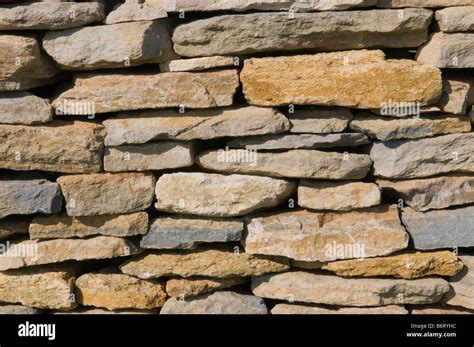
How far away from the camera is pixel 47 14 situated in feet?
11.9

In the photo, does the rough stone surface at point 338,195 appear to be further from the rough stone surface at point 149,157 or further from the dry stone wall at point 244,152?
the rough stone surface at point 149,157

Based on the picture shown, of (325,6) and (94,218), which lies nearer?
(325,6)

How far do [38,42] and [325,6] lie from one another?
164 centimetres

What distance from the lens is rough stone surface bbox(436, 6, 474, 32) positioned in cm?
353

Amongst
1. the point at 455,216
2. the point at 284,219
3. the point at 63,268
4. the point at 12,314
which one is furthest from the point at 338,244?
the point at 12,314

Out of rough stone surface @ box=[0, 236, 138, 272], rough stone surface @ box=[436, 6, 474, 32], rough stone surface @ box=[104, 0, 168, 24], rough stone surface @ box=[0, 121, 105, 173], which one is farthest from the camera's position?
rough stone surface @ box=[0, 236, 138, 272]

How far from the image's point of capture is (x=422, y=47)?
3.66m

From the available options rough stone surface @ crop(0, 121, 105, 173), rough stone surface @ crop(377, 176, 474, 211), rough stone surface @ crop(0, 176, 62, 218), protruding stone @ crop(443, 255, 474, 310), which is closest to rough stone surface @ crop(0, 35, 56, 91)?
rough stone surface @ crop(0, 121, 105, 173)

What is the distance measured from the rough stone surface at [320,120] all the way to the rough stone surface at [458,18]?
0.71 metres

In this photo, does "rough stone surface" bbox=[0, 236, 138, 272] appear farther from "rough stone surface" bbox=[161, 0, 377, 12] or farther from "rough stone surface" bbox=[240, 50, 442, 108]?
"rough stone surface" bbox=[161, 0, 377, 12]

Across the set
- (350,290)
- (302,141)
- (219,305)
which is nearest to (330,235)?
(350,290)

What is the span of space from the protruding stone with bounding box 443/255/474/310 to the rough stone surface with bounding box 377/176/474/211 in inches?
13.6

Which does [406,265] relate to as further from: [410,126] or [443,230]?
[410,126]

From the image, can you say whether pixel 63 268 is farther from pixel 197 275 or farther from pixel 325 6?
pixel 325 6
